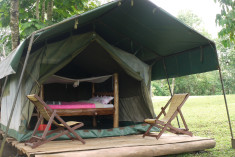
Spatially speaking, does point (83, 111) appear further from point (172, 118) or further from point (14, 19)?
point (14, 19)

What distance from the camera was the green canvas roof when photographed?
433cm

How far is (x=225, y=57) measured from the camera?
25.2 metres

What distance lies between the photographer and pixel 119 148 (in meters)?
3.73

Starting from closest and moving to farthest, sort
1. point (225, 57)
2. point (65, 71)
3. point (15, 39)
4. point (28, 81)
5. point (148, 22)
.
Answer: point (28, 81)
point (148, 22)
point (15, 39)
point (65, 71)
point (225, 57)

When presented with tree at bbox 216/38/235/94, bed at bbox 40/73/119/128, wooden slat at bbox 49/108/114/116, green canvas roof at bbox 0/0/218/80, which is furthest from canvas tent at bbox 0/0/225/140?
tree at bbox 216/38/235/94

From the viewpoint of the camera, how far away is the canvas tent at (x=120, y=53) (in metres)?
4.36

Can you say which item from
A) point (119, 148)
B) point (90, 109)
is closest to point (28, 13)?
point (90, 109)

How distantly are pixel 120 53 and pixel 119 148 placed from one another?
2.15 meters

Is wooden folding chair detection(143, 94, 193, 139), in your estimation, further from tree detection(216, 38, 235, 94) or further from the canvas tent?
tree detection(216, 38, 235, 94)

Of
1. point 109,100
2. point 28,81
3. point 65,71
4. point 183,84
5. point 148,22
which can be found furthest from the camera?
point 183,84

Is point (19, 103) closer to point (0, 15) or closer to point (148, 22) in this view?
point (148, 22)


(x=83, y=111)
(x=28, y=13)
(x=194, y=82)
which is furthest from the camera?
(x=194, y=82)

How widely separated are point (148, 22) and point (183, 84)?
23.4 m

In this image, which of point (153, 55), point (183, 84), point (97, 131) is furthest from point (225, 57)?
point (97, 131)
